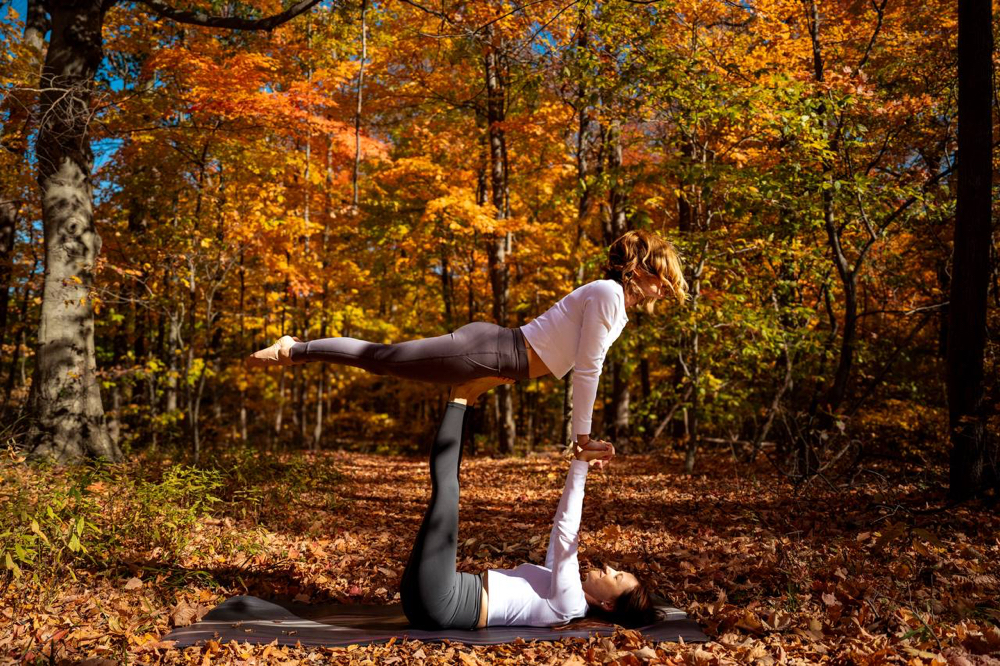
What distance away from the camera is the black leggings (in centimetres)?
346

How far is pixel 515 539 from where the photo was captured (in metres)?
5.84

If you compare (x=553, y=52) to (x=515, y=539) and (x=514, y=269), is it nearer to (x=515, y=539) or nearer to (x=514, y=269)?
(x=515, y=539)

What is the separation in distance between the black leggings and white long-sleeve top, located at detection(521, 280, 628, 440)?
2.08ft

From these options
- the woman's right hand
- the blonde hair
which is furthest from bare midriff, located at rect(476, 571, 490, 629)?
the blonde hair

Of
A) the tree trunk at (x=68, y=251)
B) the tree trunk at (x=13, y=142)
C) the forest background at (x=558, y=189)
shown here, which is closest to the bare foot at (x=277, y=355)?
the forest background at (x=558, y=189)

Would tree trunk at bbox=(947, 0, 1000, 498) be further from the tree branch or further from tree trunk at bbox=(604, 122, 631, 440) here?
tree trunk at bbox=(604, 122, 631, 440)

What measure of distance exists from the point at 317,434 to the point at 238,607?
11.6 meters

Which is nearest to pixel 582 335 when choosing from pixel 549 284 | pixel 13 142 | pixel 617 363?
pixel 13 142

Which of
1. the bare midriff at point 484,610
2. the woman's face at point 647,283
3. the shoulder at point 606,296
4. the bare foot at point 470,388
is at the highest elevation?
the woman's face at point 647,283

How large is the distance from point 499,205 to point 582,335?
9.83m

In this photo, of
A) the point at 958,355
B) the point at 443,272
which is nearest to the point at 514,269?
the point at 443,272

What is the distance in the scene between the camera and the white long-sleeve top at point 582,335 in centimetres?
357

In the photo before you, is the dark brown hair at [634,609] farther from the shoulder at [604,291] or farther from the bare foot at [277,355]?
the bare foot at [277,355]

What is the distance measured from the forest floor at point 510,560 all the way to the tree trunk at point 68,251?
910 millimetres
